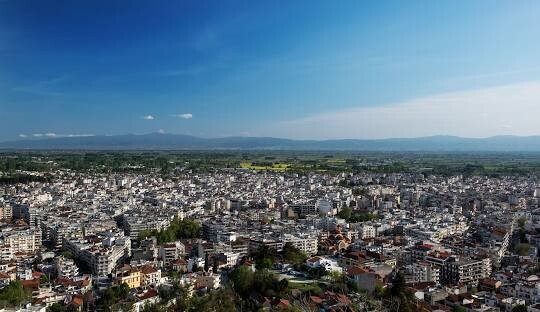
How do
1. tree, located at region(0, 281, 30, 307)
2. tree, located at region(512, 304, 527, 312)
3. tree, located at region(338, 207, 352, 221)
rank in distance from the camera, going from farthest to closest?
tree, located at region(338, 207, 352, 221), tree, located at region(512, 304, 527, 312), tree, located at region(0, 281, 30, 307)

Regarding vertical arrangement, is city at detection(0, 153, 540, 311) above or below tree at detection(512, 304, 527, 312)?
above

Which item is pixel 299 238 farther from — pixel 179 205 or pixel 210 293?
pixel 179 205

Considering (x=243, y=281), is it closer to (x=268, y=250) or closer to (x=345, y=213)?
(x=268, y=250)

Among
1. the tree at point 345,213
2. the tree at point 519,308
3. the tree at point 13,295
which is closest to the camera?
the tree at point 13,295

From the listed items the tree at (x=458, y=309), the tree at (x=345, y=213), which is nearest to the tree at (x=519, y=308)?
the tree at (x=458, y=309)

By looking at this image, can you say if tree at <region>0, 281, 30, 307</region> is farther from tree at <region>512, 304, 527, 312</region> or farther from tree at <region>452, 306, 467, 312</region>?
tree at <region>512, 304, 527, 312</region>

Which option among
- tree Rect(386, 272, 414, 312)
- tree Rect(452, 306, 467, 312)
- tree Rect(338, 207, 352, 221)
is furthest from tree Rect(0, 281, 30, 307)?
tree Rect(338, 207, 352, 221)

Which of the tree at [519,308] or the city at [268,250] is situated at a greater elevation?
the city at [268,250]

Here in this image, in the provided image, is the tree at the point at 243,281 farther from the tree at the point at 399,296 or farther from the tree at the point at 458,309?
the tree at the point at 458,309
